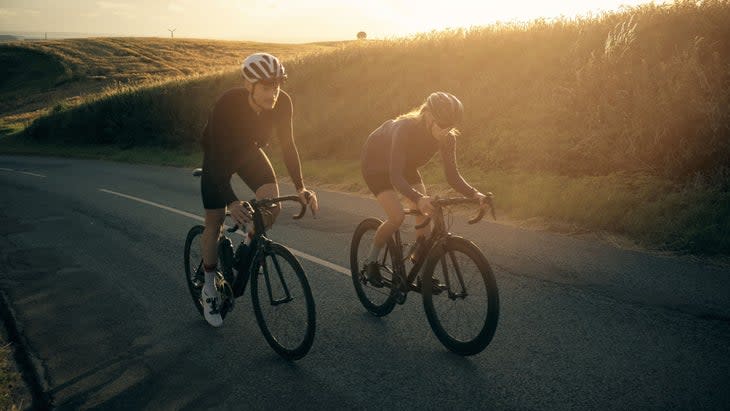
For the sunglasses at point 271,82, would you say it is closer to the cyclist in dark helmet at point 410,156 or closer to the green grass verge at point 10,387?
the cyclist in dark helmet at point 410,156

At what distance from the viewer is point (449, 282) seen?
463cm

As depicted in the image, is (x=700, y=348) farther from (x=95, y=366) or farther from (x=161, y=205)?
(x=161, y=205)

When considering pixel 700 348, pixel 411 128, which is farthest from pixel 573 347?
pixel 411 128

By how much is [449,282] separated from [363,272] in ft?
3.87

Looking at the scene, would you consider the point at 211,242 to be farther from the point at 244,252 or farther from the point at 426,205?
the point at 426,205

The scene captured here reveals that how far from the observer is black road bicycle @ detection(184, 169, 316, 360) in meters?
4.45

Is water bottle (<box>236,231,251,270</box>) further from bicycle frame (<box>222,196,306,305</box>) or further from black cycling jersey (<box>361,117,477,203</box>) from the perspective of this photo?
black cycling jersey (<box>361,117,477,203</box>)

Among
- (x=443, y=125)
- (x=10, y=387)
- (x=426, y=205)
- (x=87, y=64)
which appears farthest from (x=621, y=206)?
(x=87, y=64)

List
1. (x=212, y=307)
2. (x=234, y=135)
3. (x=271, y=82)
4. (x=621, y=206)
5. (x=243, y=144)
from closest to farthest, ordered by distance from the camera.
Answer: (x=271, y=82), (x=234, y=135), (x=243, y=144), (x=212, y=307), (x=621, y=206)

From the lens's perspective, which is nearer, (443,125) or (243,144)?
(443,125)

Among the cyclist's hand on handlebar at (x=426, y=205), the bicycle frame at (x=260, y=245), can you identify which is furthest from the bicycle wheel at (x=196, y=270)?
the cyclist's hand on handlebar at (x=426, y=205)

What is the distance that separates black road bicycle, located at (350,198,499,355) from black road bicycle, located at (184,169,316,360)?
1004 mm

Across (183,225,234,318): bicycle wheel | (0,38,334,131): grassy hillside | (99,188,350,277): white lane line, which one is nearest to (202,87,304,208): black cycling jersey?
(183,225,234,318): bicycle wheel

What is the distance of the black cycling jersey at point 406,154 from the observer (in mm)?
4637
